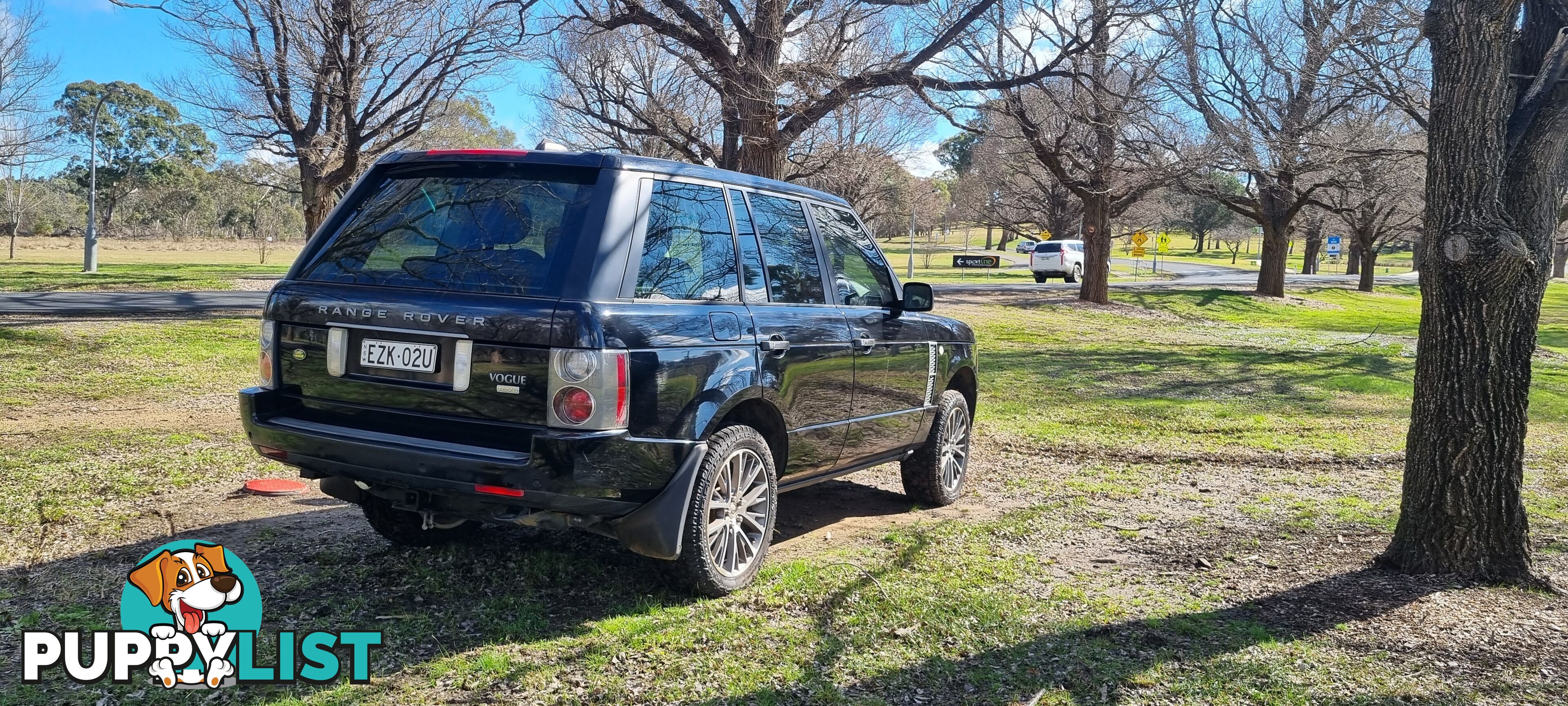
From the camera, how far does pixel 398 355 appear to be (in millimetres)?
4012

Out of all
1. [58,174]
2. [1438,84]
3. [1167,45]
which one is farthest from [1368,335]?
[58,174]

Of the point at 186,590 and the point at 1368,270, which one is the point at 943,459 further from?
the point at 1368,270

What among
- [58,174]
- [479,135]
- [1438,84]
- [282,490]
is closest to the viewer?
[1438,84]

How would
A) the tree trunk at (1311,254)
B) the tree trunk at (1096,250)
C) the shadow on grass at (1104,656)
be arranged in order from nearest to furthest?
the shadow on grass at (1104,656) < the tree trunk at (1096,250) < the tree trunk at (1311,254)

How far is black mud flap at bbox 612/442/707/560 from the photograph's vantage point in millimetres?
4020

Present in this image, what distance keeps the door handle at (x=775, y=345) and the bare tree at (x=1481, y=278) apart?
122 inches

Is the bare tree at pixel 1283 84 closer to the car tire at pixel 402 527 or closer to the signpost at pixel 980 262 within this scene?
the car tire at pixel 402 527

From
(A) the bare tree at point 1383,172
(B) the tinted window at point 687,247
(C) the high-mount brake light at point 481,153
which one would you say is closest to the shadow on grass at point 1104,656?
(B) the tinted window at point 687,247

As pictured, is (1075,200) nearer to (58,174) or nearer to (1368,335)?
(1368,335)

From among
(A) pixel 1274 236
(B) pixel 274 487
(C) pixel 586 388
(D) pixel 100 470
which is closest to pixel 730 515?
(C) pixel 586 388

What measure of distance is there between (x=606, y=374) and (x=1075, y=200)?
49002 mm

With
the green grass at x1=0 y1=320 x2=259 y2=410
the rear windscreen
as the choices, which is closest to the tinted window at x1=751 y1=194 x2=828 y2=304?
the rear windscreen

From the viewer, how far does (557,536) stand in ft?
17.6

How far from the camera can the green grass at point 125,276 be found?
2145 centimetres
